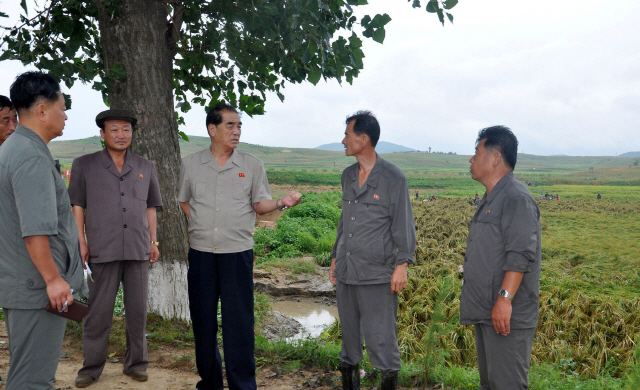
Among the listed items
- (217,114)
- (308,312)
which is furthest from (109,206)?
(308,312)

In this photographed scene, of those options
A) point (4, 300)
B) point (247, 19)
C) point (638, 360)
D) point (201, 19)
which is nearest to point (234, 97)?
point (201, 19)

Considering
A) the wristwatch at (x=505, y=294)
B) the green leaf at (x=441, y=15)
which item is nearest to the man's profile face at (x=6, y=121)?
the green leaf at (x=441, y=15)

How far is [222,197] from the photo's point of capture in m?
3.79

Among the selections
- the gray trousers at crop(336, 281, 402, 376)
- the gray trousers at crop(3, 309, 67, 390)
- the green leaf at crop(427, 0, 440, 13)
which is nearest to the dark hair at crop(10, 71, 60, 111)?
the gray trousers at crop(3, 309, 67, 390)

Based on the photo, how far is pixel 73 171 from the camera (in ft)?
13.5

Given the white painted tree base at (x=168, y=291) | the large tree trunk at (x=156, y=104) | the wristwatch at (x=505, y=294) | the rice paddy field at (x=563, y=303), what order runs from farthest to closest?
the rice paddy field at (x=563, y=303) → the white painted tree base at (x=168, y=291) → the large tree trunk at (x=156, y=104) → the wristwatch at (x=505, y=294)

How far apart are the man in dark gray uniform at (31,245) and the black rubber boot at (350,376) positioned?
79.2 inches

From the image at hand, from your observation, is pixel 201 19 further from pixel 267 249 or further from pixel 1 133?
pixel 267 249

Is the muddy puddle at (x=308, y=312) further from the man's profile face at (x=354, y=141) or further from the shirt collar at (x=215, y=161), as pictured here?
the man's profile face at (x=354, y=141)

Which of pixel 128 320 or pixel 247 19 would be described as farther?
pixel 247 19

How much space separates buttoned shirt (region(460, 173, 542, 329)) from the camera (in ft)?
9.38

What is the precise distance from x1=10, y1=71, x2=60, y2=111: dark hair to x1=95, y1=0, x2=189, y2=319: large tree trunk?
280 cm

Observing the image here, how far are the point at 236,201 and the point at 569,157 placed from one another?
532 ft

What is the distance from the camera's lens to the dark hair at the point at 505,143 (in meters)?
3.07
